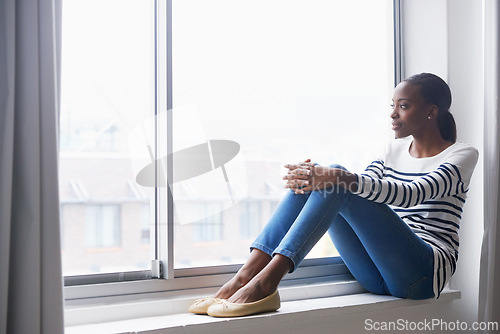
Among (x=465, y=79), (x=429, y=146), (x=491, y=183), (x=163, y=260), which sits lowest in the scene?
(x=163, y=260)

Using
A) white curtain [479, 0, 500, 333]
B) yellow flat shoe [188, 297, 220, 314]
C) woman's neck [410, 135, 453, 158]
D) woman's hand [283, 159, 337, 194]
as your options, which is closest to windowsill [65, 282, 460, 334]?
yellow flat shoe [188, 297, 220, 314]

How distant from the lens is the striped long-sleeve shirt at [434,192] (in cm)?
175

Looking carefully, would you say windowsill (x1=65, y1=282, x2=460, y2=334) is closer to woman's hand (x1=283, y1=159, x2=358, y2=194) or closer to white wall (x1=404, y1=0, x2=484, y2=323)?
white wall (x1=404, y1=0, x2=484, y2=323)

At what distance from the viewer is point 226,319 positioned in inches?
59.6

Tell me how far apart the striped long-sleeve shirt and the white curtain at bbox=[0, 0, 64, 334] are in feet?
3.05

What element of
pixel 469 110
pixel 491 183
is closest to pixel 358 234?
pixel 491 183

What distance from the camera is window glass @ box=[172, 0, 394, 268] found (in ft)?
6.23

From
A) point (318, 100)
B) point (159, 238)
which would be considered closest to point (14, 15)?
point (159, 238)

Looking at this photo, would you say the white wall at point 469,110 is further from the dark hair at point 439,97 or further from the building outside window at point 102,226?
the building outside window at point 102,226

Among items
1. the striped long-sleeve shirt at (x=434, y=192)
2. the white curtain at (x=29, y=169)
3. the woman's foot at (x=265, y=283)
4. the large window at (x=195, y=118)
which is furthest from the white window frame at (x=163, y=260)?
the striped long-sleeve shirt at (x=434, y=192)

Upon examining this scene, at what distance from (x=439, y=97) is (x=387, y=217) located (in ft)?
1.87

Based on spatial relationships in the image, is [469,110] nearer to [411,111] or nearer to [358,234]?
[411,111]

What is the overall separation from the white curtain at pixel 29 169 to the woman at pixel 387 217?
A: 51 centimetres

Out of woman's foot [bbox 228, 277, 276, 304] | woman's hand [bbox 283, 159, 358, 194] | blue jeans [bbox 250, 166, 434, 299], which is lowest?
woman's foot [bbox 228, 277, 276, 304]
